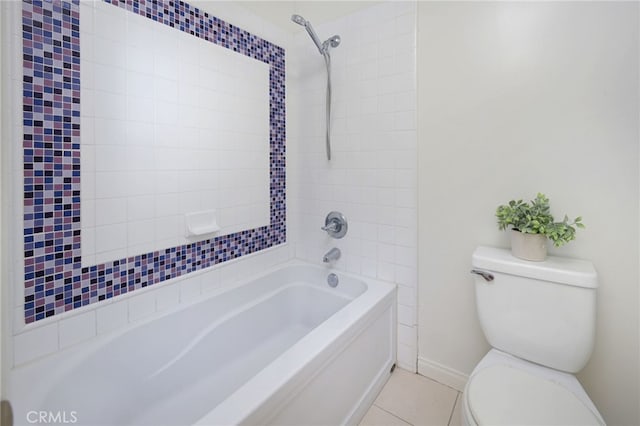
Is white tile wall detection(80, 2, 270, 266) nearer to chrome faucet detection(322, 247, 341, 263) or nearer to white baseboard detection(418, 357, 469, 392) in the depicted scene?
chrome faucet detection(322, 247, 341, 263)

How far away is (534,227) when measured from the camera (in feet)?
4.50

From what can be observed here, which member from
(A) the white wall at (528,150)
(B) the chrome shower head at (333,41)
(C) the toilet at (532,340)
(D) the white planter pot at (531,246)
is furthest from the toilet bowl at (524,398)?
(B) the chrome shower head at (333,41)

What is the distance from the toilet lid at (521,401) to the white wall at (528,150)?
432 mm

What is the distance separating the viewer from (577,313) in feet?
4.16

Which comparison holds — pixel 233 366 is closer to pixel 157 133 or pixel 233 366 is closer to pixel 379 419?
Answer: pixel 379 419

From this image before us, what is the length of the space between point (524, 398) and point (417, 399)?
2.28 feet

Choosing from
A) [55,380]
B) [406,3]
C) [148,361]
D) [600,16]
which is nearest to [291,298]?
[148,361]

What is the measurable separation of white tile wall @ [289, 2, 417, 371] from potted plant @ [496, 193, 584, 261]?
52 centimetres

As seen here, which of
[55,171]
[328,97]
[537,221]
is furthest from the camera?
[328,97]

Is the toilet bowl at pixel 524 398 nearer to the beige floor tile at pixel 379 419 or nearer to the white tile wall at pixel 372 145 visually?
the beige floor tile at pixel 379 419

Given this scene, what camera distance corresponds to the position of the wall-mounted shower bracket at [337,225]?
210 cm

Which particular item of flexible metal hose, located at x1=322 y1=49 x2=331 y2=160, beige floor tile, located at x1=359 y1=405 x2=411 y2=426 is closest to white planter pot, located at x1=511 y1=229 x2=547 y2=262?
beige floor tile, located at x1=359 y1=405 x2=411 y2=426

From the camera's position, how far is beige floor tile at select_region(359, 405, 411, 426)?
1.58 meters

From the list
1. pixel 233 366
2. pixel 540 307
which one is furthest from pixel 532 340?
pixel 233 366
